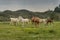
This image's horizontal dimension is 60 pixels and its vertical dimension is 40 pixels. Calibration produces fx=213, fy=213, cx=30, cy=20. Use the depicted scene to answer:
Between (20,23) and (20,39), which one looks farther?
(20,23)

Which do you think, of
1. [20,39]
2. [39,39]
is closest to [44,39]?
[39,39]

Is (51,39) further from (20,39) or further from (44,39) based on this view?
(20,39)

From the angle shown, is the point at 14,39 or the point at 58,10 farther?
the point at 58,10

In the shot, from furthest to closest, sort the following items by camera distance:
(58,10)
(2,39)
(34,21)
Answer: (58,10) → (34,21) → (2,39)

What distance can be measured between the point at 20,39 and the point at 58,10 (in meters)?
154

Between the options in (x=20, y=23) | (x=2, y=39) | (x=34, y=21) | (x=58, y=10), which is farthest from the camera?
(x=58, y=10)

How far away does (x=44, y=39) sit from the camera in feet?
67.6

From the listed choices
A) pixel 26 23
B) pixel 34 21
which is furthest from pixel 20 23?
pixel 34 21

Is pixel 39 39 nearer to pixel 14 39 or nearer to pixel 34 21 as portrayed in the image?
pixel 14 39

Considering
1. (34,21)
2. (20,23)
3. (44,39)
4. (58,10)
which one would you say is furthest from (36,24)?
(58,10)

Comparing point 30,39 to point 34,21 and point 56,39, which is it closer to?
point 56,39

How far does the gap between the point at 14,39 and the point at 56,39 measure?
4060 millimetres

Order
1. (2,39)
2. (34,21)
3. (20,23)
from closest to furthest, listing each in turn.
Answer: (2,39), (34,21), (20,23)

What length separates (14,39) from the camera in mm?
20094
